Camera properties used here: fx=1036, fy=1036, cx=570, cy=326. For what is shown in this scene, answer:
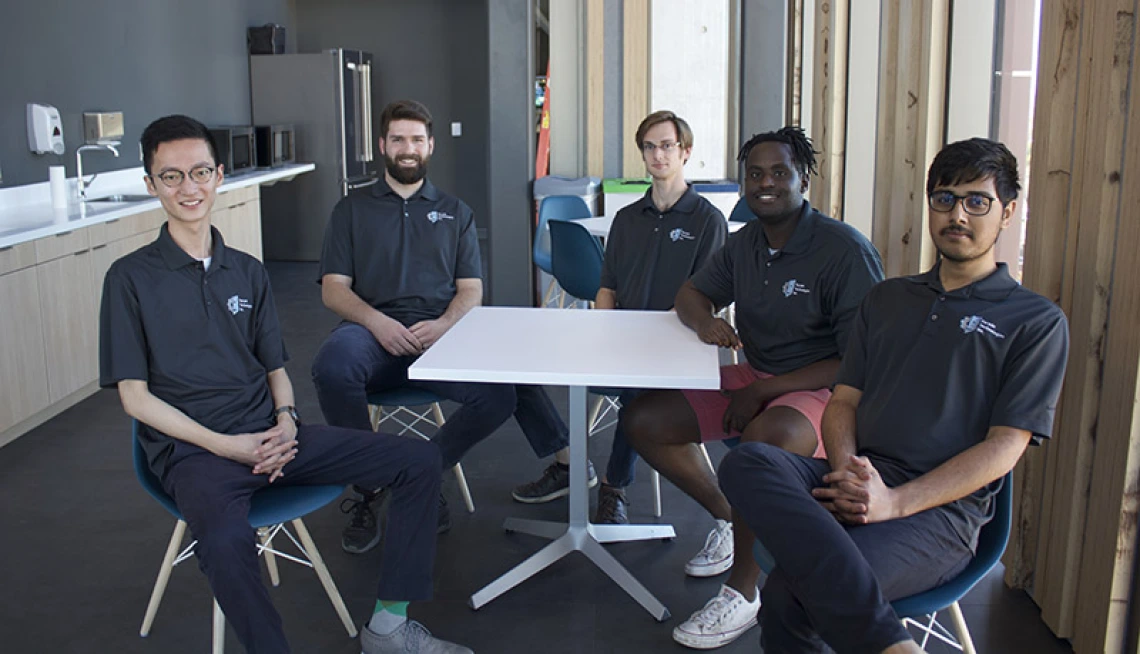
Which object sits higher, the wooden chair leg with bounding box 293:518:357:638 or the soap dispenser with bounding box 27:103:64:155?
the soap dispenser with bounding box 27:103:64:155

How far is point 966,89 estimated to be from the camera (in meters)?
3.23

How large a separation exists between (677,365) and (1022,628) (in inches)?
47.0

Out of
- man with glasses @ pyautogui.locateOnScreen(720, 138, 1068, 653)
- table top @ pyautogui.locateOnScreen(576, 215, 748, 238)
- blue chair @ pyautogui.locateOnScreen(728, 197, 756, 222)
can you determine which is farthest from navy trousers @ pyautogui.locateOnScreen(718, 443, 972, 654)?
blue chair @ pyautogui.locateOnScreen(728, 197, 756, 222)

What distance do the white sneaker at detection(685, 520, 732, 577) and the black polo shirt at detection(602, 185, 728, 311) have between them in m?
0.75

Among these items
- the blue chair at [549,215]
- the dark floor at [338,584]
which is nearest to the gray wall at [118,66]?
the dark floor at [338,584]

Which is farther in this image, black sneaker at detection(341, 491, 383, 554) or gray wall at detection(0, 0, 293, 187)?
gray wall at detection(0, 0, 293, 187)

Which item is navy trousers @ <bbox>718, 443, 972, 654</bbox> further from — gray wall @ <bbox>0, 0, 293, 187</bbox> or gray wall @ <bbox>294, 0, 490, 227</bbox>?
gray wall @ <bbox>294, 0, 490, 227</bbox>

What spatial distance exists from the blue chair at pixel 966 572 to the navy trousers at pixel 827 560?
2 centimetres

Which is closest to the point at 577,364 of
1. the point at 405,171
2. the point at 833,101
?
the point at 405,171

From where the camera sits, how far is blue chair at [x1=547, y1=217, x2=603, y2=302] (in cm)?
462

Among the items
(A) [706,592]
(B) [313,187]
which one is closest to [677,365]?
(A) [706,592]

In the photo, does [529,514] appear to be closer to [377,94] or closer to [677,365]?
[677,365]

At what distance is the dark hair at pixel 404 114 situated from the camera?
11.7 feet

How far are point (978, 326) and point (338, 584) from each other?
6.37 feet
